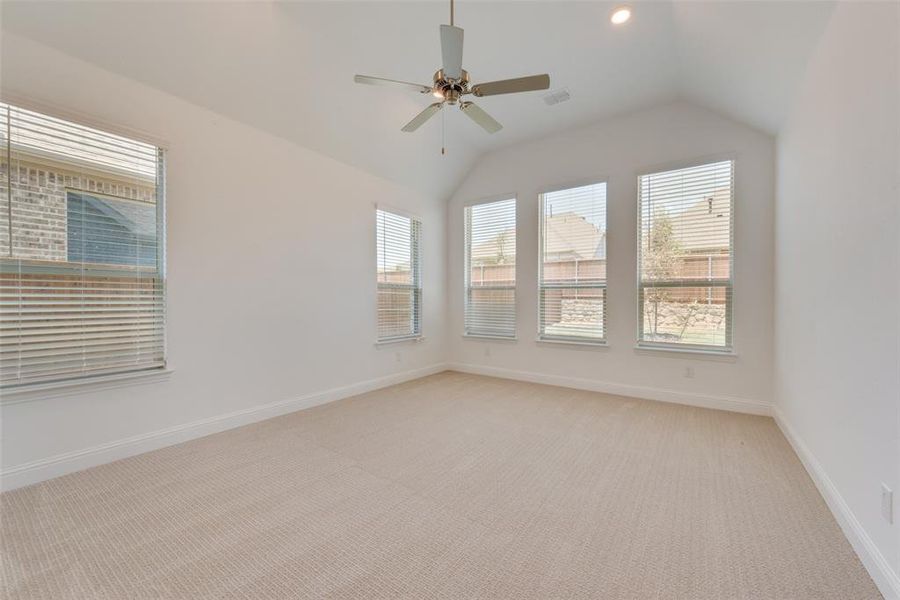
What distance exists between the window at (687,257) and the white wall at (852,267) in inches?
38.8

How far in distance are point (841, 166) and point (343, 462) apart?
363 centimetres

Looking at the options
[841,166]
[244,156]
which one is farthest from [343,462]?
[841,166]

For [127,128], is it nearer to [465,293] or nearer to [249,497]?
[249,497]

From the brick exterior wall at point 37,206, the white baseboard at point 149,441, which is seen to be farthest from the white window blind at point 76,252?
the white baseboard at point 149,441

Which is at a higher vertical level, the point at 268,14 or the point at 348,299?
the point at 268,14

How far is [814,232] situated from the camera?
249 cm

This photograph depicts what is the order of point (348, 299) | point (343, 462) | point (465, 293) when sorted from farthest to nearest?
point (465, 293) < point (348, 299) < point (343, 462)

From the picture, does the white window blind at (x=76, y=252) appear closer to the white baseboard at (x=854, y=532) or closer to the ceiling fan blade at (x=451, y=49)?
the ceiling fan blade at (x=451, y=49)

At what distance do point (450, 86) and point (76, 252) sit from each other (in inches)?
111

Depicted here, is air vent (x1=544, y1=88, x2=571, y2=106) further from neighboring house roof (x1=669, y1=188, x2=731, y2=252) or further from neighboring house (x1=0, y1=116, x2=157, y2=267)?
neighboring house (x1=0, y1=116, x2=157, y2=267)

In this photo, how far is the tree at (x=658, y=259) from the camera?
414cm

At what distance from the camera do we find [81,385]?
8.31 feet

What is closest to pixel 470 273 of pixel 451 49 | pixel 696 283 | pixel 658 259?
pixel 658 259

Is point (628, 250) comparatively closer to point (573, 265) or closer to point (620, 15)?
point (573, 265)
